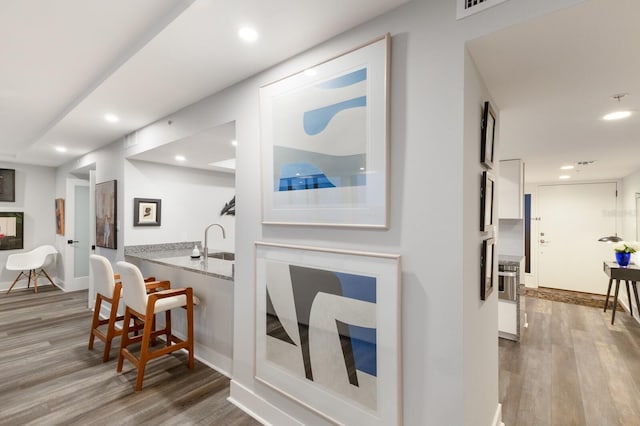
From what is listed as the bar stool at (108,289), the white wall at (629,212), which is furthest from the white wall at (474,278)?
the white wall at (629,212)

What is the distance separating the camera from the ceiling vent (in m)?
1.24

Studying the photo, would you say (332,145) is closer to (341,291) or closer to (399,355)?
(341,291)

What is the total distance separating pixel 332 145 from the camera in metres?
1.71

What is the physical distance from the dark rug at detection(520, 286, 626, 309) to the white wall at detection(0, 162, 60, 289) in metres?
9.29

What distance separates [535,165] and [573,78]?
311 centimetres

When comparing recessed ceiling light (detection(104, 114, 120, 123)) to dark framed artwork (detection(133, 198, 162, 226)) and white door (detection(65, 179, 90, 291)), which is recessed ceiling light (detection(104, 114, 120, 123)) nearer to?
dark framed artwork (detection(133, 198, 162, 226))

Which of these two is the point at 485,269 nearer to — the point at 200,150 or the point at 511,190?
the point at 511,190

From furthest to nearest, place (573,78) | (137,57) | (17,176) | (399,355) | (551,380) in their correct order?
(17,176), (551,380), (137,57), (573,78), (399,355)

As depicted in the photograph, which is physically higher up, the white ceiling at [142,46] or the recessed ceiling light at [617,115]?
the white ceiling at [142,46]

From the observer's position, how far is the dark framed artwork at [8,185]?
573cm

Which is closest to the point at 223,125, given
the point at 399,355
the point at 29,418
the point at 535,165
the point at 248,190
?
the point at 248,190

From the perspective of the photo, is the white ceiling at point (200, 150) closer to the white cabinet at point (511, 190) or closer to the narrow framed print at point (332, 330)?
the narrow framed print at point (332, 330)

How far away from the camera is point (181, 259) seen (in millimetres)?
3457

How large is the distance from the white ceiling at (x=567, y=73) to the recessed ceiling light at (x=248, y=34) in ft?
3.62
